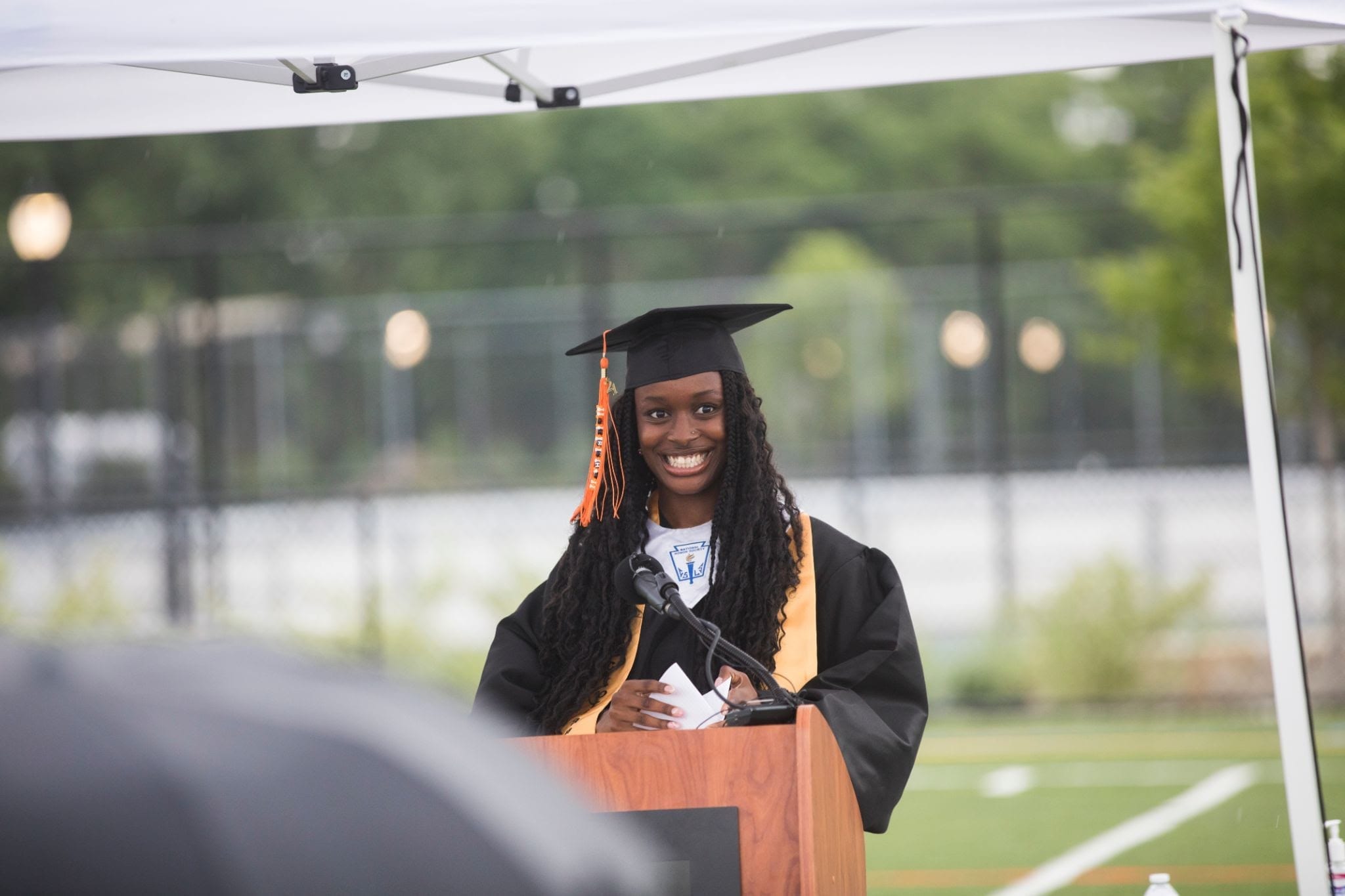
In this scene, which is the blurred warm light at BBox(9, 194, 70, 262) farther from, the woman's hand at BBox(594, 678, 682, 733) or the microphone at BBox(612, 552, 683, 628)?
the microphone at BBox(612, 552, 683, 628)

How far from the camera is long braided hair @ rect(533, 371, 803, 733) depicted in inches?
142

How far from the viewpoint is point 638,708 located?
128 inches

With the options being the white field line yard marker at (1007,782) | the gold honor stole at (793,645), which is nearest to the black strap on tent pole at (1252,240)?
the gold honor stole at (793,645)

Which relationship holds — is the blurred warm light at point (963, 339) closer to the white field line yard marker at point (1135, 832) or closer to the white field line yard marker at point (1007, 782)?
the white field line yard marker at point (1007, 782)

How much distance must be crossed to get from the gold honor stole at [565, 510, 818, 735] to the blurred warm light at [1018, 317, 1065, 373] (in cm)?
1181

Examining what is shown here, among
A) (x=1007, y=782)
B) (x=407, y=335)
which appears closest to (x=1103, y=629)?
(x=1007, y=782)

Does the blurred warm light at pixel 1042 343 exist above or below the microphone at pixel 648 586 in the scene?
above

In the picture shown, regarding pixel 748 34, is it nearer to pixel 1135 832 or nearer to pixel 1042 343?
pixel 1135 832

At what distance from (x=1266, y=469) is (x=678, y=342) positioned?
1.41 m

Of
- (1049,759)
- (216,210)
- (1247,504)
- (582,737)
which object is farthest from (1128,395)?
(216,210)

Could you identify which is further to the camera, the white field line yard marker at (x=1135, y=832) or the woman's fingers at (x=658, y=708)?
the white field line yard marker at (x=1135, y=832)

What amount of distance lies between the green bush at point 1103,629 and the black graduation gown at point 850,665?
8.51 meters

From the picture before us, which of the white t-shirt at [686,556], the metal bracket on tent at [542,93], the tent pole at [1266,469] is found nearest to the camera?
the tent pole at [1266,469]

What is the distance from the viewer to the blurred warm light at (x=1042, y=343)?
589 inches
